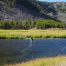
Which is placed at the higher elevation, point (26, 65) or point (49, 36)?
point (26, 65)

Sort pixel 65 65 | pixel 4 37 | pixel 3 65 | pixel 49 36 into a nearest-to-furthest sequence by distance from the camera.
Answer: pixel 65 65, pixel 3 65, pixel 4 37, pixel 49 36

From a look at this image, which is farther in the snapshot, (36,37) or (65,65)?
(36,37)

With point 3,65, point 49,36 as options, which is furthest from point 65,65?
point 49,36

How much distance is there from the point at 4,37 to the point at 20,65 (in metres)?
84.4

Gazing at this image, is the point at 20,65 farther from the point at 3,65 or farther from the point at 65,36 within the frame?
the point at 65,36

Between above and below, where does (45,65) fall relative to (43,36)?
above

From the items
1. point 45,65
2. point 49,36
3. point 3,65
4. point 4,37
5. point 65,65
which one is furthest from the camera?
point 49,36

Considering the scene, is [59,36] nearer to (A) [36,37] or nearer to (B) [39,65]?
(A) [36,37]

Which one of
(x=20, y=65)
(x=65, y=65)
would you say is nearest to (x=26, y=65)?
(x=20, y=65)

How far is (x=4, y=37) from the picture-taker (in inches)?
4715

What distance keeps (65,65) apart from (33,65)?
20.7 feet

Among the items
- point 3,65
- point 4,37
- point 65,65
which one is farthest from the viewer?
point 4,37

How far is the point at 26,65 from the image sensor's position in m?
35.6

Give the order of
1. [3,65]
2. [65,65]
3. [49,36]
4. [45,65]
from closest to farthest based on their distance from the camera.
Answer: [65,65] < [45,65] < [3,65] < [49,36]
